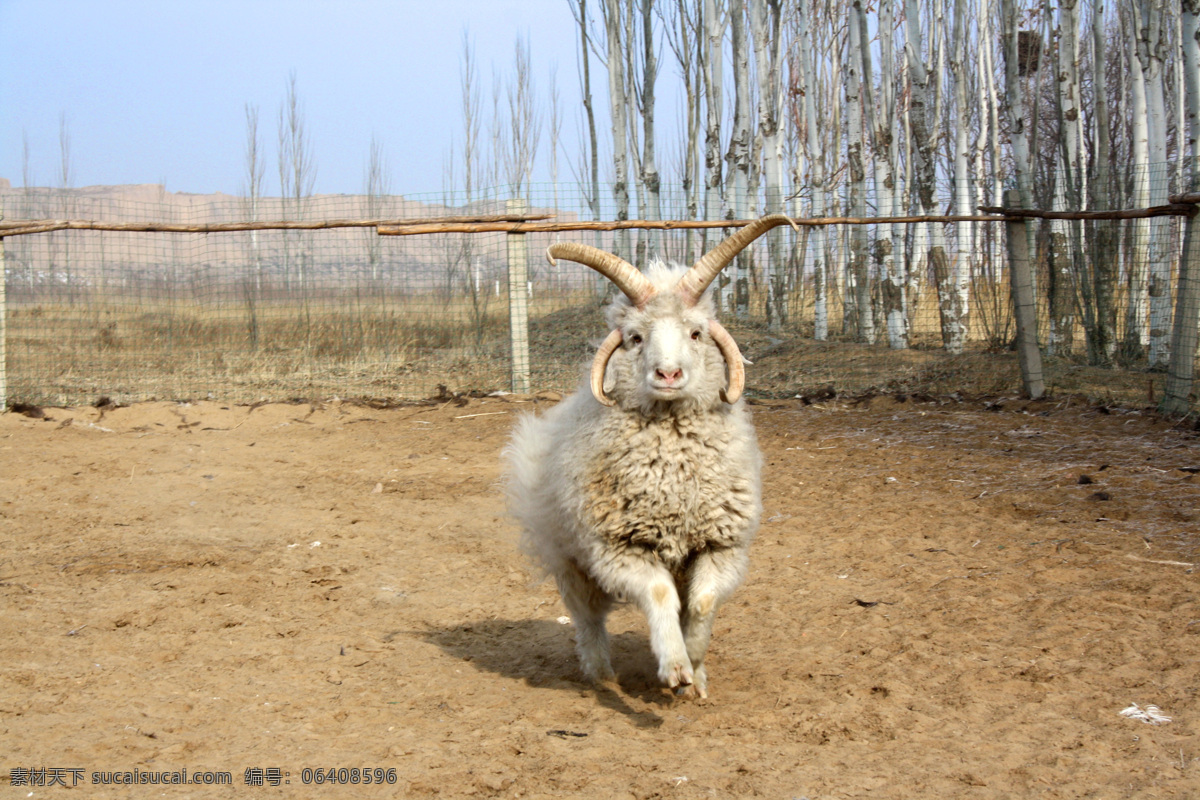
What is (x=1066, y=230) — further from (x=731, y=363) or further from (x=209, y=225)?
(x=209, y=225)

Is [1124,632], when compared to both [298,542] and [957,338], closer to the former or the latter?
[298,542]

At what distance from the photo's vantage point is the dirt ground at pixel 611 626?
3205 mm

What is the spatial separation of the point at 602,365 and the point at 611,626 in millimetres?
1962

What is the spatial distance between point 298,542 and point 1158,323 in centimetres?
1045

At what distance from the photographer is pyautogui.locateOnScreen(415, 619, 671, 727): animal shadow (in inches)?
169

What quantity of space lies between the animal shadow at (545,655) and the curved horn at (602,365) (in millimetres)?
1367

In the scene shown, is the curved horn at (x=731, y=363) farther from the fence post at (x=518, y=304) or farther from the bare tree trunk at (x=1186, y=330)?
the fence post at (x=518, y=304)

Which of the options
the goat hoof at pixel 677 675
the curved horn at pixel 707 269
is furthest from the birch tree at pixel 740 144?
the goat hoof at pixel 677 675

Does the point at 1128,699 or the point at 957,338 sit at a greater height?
the point at 957,338

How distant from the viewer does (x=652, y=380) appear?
13.2 feet

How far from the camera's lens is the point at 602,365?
14.0 feet

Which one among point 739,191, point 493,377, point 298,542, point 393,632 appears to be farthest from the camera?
point 739,191

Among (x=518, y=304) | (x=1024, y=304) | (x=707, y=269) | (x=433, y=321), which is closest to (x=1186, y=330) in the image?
(x=1024, y=304)

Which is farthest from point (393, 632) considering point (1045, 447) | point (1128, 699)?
point (1045, 447)
